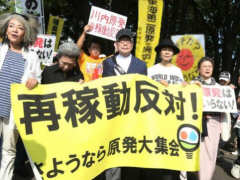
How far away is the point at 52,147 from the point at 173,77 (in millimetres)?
1694

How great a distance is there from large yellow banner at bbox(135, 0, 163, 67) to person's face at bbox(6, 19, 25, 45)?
443cm

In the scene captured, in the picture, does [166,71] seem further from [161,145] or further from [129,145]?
[129,145]

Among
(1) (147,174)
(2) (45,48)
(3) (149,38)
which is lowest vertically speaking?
(1) (147,174)

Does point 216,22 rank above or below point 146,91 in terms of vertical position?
above

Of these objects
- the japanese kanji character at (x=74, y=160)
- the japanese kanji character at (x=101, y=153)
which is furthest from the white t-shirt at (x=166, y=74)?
the japanese kanji character at (x=74, y=160)

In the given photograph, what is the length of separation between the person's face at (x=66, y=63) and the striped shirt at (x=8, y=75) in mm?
399

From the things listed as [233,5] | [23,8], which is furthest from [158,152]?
[233,5]

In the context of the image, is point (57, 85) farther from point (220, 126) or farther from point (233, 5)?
point (233, 5)

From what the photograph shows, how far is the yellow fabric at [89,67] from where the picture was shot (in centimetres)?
411

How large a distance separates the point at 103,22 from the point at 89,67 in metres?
1.37

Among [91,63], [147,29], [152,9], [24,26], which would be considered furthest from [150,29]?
[24,26]

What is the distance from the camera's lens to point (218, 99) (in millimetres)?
3324

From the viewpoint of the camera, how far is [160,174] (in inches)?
119

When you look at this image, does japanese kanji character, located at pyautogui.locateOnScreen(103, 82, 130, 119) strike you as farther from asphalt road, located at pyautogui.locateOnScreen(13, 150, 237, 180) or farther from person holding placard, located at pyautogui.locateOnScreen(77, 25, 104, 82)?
asphalt road, located at pyautogui.locateOnScreen(13, 150, 237, 180)
